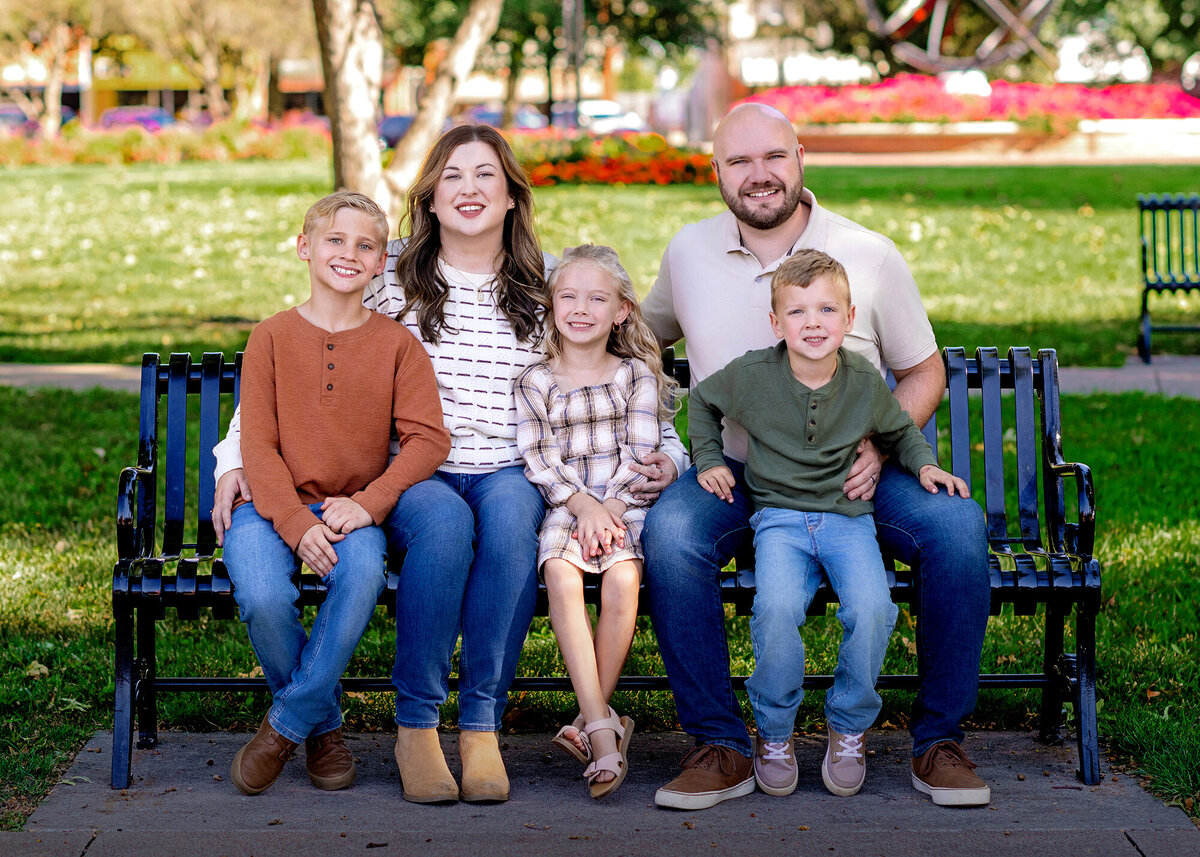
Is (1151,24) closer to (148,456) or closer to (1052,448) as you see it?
(1052,448)

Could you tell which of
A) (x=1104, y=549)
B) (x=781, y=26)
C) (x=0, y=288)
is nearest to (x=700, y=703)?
(x=1104, y=549)

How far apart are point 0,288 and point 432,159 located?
10.1 meters

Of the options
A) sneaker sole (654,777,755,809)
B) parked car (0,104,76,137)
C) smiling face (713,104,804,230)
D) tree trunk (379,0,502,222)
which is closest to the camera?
sneaker sole (654,777,755,809)

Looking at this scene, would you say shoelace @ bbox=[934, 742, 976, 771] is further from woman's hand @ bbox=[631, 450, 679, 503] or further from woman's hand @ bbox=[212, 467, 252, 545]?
woman's hand @ bbox=[212, 467, 252, 545]

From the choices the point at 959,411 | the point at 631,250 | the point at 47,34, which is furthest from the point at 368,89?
the point at 47,34

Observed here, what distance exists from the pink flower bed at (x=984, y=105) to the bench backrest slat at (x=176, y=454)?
22059 millimetres

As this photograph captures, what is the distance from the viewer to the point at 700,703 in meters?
3.47

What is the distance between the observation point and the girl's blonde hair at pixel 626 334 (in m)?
3.85

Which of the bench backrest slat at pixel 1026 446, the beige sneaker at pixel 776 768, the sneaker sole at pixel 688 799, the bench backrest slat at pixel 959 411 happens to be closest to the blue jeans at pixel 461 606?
the sneaker sole at pixel 688 799

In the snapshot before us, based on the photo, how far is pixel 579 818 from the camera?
3346mm

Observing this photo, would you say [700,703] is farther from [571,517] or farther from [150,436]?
[150,436]

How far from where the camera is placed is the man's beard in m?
3.99

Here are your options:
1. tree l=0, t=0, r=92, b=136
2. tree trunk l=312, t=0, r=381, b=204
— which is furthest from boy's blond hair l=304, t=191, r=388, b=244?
tree l=0, t=0, r=92, b=136

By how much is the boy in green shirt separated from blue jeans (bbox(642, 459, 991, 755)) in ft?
0.31
